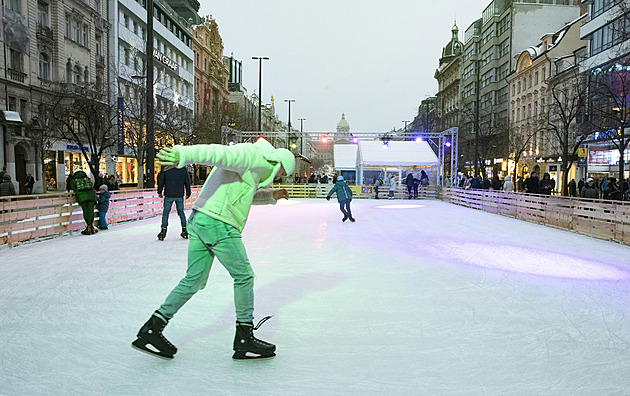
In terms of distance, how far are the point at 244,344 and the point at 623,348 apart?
286 centimetres

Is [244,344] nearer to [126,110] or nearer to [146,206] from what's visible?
[146,206]

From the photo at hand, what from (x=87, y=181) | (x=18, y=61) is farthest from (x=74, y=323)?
(x=18, y=61)

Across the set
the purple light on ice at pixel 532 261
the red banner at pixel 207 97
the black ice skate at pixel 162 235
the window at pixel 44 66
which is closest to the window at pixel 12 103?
the window at pixel 44 66

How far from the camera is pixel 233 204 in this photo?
3297 millimetres

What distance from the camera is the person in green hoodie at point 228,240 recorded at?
10.7 feet

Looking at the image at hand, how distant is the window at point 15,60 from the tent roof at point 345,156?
848 inches

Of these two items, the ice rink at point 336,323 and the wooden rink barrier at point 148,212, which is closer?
the ice rink at point 336,323

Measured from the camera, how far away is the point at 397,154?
1180 inches

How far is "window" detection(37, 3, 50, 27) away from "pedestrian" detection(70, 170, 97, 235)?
21751mm

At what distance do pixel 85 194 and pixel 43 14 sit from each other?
22858 millimetres

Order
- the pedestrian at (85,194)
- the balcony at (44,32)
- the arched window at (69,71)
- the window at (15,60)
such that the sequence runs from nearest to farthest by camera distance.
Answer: the pedestrian at (85,194), the window at (15,60), the balcony at (44,32), the arched window at (69,71)

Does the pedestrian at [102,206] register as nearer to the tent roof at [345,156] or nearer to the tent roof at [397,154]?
the tent roof at [397,154]

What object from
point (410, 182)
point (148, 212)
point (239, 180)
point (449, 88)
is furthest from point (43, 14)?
point (449, 88)

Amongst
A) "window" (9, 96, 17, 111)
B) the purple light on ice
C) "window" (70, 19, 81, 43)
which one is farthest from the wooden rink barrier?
"window" (70, 19, 81, 43)
